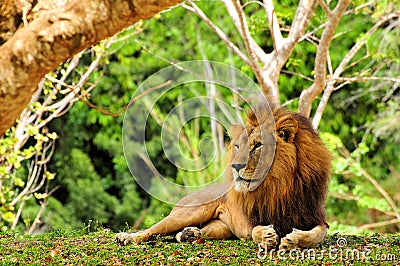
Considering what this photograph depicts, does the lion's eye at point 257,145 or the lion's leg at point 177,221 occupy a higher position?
the lion's eye at point 257,145

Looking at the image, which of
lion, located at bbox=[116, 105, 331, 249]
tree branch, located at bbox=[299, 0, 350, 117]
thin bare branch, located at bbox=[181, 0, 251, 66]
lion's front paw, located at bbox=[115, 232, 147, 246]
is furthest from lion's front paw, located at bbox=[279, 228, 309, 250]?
thin bare branch, located at bbox=[181, 0, 251, 66]

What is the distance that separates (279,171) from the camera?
465 centimetres

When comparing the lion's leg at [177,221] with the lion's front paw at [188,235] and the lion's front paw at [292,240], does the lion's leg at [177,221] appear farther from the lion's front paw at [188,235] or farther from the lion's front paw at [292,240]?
the lion's front paw at [292,240]

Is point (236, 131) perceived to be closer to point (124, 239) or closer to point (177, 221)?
point (177, 221)

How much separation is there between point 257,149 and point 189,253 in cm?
83

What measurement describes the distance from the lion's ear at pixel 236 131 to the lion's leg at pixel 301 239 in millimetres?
786

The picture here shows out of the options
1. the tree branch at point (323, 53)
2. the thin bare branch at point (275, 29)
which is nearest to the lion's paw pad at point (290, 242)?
the tree branch at point (323, 53)

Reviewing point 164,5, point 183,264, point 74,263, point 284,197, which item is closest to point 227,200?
point 284,197

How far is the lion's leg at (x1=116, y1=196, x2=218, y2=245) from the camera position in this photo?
501 centimetres

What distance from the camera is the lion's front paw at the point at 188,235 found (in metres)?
5.10

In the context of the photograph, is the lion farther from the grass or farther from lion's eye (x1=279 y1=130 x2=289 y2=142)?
the grass

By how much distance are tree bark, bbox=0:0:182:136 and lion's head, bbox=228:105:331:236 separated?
151 cm

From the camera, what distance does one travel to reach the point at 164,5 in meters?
3.44

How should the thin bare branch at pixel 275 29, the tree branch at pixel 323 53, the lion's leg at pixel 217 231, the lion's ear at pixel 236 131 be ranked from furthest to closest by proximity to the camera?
the thin bare branch at pixel 275 29 < the tree branch at pixel 323 53 < the lion's leg at pixel 217 231 < the lion's ear at pixel 236 131
